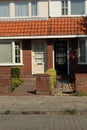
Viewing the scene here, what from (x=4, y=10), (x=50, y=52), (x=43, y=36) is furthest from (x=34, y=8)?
(x=50, y=52)

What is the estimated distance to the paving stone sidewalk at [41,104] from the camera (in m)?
13.8

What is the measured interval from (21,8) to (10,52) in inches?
125

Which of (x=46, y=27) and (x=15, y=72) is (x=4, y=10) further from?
(x=15, y=72)

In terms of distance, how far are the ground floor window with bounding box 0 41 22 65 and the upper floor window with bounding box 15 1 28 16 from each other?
216 centimetres

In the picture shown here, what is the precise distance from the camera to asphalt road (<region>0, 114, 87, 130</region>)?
35.7 feet

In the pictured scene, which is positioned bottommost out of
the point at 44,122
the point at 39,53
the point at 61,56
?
the point at 44,122

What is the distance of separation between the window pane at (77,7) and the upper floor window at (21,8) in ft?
10.5

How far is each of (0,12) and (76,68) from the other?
6506mm

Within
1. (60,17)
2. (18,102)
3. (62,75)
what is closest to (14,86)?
(18,102)

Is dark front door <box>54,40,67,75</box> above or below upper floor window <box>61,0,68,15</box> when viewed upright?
below

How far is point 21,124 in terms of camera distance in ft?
37.5

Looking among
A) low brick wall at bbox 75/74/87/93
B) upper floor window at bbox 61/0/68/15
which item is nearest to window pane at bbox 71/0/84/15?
upper floor window at bbox 61/0/68/15

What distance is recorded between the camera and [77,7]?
2652 centimetres

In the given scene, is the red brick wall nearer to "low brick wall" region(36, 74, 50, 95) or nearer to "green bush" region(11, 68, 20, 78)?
"green bush" region(11, 68, 20, 78)
